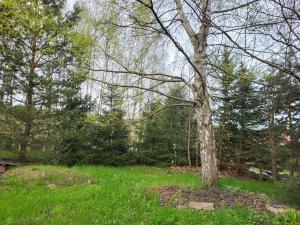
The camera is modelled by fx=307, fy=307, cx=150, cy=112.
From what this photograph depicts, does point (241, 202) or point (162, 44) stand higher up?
point (162, 44)

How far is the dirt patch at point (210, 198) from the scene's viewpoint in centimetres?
616

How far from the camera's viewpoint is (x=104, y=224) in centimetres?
476

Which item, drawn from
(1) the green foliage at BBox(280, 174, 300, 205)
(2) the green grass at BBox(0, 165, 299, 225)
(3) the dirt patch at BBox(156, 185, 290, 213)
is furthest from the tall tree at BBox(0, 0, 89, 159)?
(1) the green foliage at BBox(280, 174, 300, 205)

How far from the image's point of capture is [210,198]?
6676mm

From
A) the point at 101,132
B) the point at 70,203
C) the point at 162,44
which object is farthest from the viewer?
the point at 101,132

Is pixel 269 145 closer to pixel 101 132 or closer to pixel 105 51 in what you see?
pixel 101 132

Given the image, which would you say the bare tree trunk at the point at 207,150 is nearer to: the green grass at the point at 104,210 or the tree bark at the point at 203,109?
the tree bark at the point at 203,109

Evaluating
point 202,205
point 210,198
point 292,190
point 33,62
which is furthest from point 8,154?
point 292,190

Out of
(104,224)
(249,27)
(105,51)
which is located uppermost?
(105,51)

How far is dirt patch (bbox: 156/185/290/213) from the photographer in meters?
6.16

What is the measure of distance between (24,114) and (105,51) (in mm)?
7686

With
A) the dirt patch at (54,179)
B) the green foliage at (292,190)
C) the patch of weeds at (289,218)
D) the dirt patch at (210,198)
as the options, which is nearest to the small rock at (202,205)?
the dirt patch at (210,198)

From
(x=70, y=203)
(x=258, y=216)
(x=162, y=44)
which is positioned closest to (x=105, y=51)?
(x=162, y=44)

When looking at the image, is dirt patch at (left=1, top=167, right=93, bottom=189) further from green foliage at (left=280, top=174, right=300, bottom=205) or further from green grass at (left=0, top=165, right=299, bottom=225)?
green foliage at (left=280, top=174, right=300, bottom=205)
